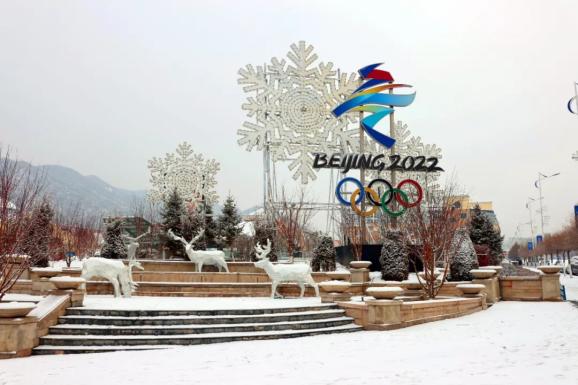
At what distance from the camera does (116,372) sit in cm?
714

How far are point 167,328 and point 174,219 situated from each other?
23591 millimetres

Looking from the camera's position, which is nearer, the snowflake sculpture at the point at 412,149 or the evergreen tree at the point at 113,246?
the evergreen tree at the point at 113,246

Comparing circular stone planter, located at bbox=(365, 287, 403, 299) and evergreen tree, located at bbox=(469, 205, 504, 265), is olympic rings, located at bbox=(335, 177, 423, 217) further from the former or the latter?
circular stone planter, located at bbox=(365, 287, 403, 299)

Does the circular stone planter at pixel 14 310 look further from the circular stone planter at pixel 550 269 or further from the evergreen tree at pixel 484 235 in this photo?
the evergreen tree at pixel 484 235

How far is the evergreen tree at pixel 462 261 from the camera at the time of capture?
751 inches

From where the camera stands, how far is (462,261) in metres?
19.2

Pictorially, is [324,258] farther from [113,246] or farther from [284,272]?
[113,246]

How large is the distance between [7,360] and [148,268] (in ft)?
42.0

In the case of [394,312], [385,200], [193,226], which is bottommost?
[394,312]

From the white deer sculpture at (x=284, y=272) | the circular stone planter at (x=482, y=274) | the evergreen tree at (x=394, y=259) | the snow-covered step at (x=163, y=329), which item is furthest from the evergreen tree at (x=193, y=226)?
the snow-covered step at (x=163, y=329)

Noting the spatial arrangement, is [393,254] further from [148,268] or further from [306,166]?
[306,166]

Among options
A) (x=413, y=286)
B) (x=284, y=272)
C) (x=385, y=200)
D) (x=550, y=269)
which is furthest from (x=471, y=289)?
(x=385, y=200)

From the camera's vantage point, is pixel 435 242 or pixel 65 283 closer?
pixel 65 283

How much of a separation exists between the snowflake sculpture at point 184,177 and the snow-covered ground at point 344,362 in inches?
1031
